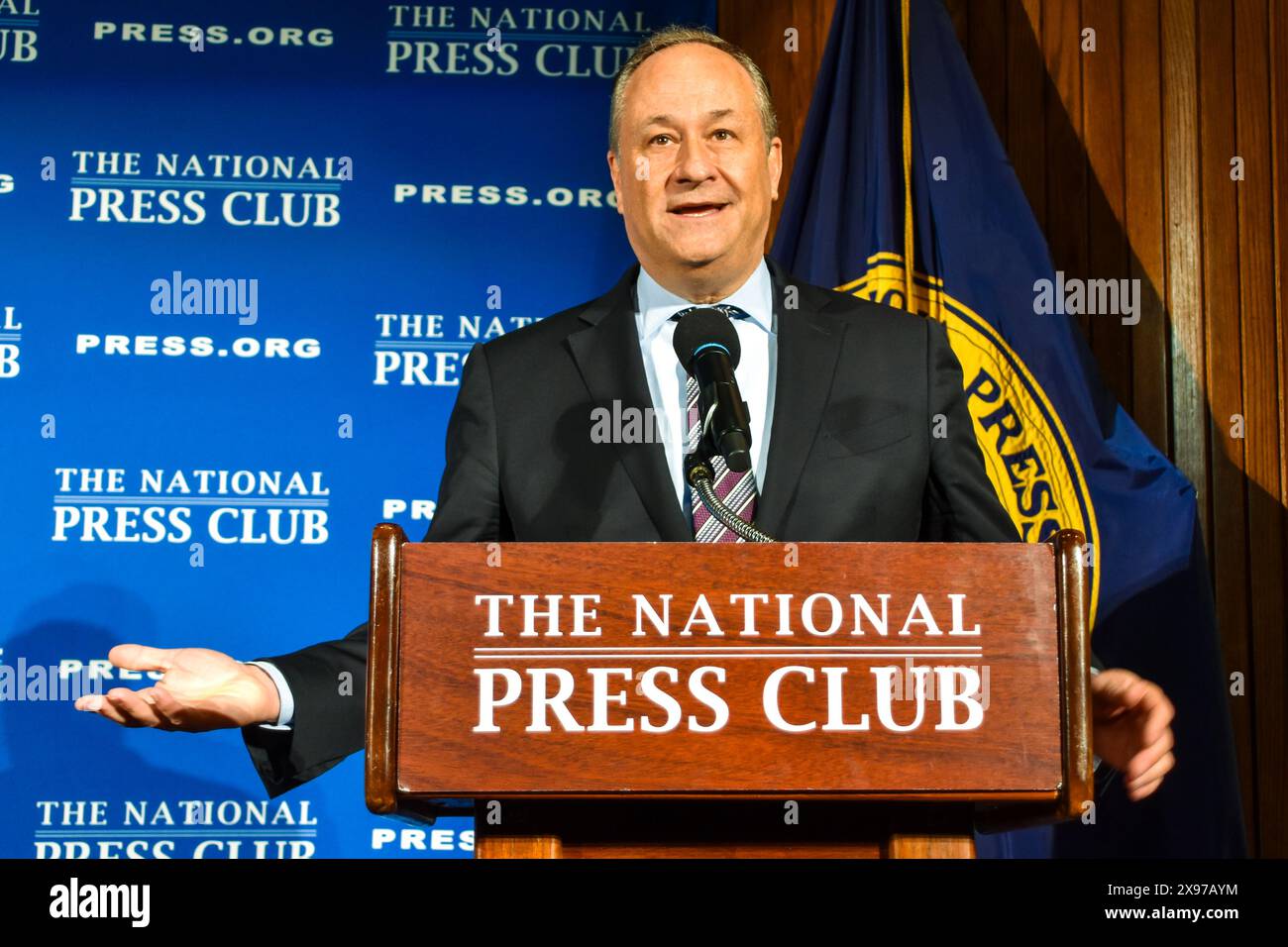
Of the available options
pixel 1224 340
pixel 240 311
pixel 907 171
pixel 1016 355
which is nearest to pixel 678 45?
pixel 907 171

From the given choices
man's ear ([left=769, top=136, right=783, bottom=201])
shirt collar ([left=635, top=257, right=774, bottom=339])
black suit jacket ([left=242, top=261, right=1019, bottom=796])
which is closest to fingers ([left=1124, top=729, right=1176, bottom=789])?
black suit jacket ([left=242, top=261, right=1019, bottom=796])

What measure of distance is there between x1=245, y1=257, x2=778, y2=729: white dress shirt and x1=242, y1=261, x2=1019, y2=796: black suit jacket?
1.3 inches

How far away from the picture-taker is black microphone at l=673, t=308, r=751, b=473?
4.07 feet

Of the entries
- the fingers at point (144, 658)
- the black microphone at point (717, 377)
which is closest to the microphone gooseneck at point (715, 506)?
the black microphone at point (717, 377)

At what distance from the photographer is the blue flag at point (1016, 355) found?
2682 mm

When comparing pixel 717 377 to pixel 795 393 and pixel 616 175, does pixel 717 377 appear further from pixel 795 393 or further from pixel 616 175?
pixel 616 175

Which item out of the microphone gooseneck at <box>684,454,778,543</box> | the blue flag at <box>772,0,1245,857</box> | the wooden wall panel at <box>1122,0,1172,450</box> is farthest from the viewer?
the wooden wall panel at <box>1122,0,1172,450</box>

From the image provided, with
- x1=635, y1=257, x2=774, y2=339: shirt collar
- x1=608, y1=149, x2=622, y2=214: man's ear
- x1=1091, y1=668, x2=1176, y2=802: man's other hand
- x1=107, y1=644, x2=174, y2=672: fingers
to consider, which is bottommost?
x1=1091, y1=668, x2=1176, y2=802: man's other hand

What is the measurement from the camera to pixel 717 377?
131 centimetres

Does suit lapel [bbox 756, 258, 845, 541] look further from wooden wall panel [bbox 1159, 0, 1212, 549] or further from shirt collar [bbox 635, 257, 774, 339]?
wooden wall panel [bbox 1159, 0, 1212, 549]

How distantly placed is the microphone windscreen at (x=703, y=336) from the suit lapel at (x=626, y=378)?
23 centimetres

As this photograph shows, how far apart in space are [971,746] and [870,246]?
184 cm

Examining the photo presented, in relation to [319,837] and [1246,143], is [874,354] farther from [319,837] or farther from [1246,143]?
[1246,143]

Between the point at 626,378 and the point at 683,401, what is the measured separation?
78 mm
